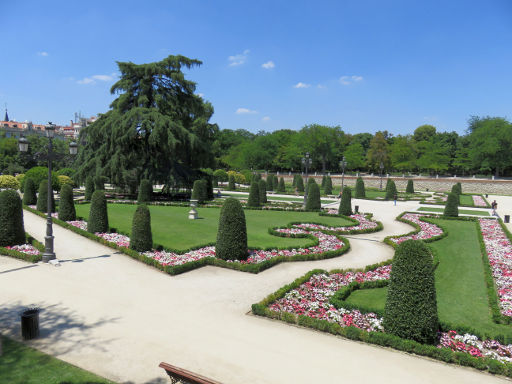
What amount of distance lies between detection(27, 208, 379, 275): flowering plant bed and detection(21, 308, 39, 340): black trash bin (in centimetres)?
430

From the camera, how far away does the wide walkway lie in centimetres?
568

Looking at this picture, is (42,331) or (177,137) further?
(177,137)

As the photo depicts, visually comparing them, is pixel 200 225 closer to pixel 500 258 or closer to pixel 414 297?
pixel 414 297

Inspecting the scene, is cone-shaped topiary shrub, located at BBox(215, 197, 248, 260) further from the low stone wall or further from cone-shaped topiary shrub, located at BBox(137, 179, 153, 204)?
the low stone wall

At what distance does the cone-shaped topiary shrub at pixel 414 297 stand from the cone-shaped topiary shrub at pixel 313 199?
18.5m

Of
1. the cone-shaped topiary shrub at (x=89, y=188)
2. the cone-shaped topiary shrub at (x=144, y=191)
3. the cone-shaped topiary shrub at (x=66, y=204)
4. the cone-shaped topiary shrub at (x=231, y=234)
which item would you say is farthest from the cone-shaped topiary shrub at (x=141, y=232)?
the cone-shaped topiary shrub at (x=89, y=188)

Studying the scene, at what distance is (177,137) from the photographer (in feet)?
96.8

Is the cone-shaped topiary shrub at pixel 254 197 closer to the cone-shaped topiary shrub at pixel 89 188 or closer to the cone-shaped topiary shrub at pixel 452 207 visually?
the cone-shaped topiary shrub at pixel 89 188

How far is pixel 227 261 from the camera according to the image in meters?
11.5

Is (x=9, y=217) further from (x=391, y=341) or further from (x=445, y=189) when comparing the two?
(x=445, y=189)

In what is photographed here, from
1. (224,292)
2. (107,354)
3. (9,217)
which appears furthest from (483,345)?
(9,217)

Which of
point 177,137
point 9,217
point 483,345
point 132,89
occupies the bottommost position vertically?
point 483,345

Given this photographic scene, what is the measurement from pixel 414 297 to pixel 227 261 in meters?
6.31

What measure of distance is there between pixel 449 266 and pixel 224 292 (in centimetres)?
834
